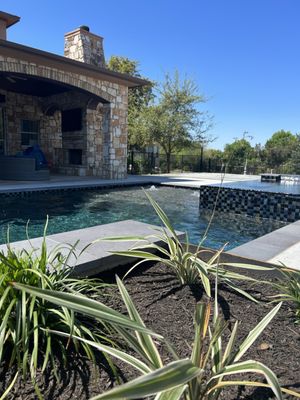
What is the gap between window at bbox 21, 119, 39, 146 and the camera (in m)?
14.0

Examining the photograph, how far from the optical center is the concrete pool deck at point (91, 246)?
2.39 meters

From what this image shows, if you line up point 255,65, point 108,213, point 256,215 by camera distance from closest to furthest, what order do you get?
point 108,213 < point 256,215 < point 255,65

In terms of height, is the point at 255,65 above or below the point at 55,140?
above

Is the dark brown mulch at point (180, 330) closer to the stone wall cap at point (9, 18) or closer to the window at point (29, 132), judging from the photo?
the window at point (29, 132)

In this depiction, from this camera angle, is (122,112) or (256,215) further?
(122,112)

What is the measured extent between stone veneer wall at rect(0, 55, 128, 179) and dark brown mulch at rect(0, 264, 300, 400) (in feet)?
31.4

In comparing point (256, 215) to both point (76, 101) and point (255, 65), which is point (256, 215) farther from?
point (255, 65)

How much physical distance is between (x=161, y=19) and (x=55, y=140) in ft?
25.9

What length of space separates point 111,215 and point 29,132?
973cm

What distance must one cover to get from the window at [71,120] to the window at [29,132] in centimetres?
132

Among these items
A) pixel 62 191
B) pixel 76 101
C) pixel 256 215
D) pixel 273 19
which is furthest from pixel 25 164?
pixel 273 19

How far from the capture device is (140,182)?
39.0 feet

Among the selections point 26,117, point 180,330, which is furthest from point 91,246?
point 26,117

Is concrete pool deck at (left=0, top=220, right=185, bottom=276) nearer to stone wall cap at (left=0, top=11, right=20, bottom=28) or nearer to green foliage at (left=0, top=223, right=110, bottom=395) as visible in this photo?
green foliage at (left=0, top=223, right=110, bottom=395)
